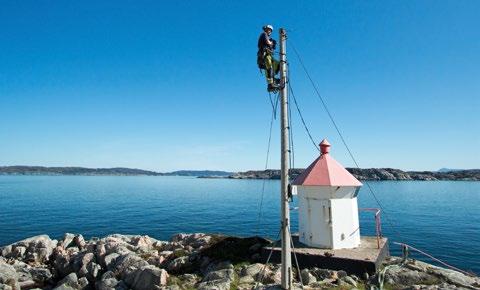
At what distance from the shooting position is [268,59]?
12156mm

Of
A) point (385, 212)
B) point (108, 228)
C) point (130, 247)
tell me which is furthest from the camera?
point (385, 212)

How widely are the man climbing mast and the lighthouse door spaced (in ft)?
28.1

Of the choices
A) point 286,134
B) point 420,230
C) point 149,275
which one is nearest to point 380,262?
point 286,134

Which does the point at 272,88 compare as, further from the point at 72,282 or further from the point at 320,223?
the point at 72,282

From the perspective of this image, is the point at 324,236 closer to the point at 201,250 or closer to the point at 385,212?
the point at 201,250

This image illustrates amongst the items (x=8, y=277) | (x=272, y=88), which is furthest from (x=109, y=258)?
(x=272, y=88)

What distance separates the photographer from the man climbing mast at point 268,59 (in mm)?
12141

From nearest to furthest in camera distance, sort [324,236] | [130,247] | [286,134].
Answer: [286,134]
[324,236]
[130,247]

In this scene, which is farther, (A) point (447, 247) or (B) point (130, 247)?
(A) point (447, 247)

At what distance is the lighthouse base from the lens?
1544 cm

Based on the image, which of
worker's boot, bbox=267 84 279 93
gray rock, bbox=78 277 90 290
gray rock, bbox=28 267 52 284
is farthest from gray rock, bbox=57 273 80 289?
worker's boot, bbox=267 84 279 93

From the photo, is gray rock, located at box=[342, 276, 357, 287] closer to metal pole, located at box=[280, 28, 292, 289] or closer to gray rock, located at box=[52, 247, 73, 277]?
metal pole, located at box=[280, 28, 292, 289]

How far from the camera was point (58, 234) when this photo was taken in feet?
144

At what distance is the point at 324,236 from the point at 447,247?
24.7 meters
